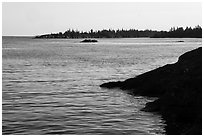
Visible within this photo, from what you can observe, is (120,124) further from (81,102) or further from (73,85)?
(73,85)

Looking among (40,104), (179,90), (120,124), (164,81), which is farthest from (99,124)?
(164,81)

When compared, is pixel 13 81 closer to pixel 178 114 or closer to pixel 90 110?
pixel 90 110

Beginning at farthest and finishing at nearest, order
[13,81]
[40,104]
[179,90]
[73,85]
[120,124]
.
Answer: [13,81]
[73,85]
[40,104]
[179,90]
[120,124]

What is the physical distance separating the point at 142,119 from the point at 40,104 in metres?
6.44

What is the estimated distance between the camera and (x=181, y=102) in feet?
51.0

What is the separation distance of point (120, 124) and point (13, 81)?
52.4 feet

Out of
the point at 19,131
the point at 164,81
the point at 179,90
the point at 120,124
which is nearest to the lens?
the point at 19,131

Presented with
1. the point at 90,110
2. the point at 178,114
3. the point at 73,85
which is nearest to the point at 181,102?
the point at 178,114

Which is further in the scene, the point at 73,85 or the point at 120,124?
the point at 73,85

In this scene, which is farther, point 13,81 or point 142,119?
point 13,81

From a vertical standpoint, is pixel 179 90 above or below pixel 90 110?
above

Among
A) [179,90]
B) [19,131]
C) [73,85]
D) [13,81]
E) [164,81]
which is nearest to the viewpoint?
[19,131]

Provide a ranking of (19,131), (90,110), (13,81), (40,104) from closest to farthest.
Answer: (19,131) → (90,110) → (40,104) → (13,81)

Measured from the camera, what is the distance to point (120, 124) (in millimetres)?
14688
